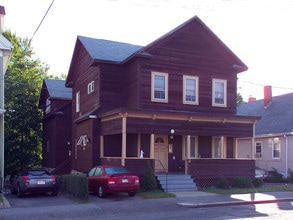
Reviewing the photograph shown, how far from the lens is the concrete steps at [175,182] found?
68.0ft

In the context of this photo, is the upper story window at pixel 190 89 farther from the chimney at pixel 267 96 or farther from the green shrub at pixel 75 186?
the chimney at pixel 267 96

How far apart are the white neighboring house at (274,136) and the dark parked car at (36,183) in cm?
1470

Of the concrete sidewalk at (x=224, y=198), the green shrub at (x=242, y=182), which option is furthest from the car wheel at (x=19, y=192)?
the green shrub at (x=242, y=182)

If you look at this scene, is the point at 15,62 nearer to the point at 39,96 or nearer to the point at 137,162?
the point at 39,96

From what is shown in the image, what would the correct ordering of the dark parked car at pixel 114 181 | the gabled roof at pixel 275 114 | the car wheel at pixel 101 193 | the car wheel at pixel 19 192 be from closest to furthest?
the dark parked car at pixel 114 181
the car wheel at pixel 101 193
the car wheel at pixel 19 192
the gabled roof at pixel 275 114

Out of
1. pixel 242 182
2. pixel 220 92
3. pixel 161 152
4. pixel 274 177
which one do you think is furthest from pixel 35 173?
pixel 274 177

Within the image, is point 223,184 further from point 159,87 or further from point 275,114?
point 275,114

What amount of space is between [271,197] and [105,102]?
11577mm

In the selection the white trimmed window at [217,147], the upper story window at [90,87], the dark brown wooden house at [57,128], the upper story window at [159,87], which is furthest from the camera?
the dark brown wooden house at [57,128]

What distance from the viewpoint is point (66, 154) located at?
33.3 meters

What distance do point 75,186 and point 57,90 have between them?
19250 mm

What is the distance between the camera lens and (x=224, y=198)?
17.9 m

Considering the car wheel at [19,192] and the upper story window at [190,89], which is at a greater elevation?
the upper story window at [190,89]

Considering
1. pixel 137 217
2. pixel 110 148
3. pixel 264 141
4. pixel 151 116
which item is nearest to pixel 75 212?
pixel 137 217
